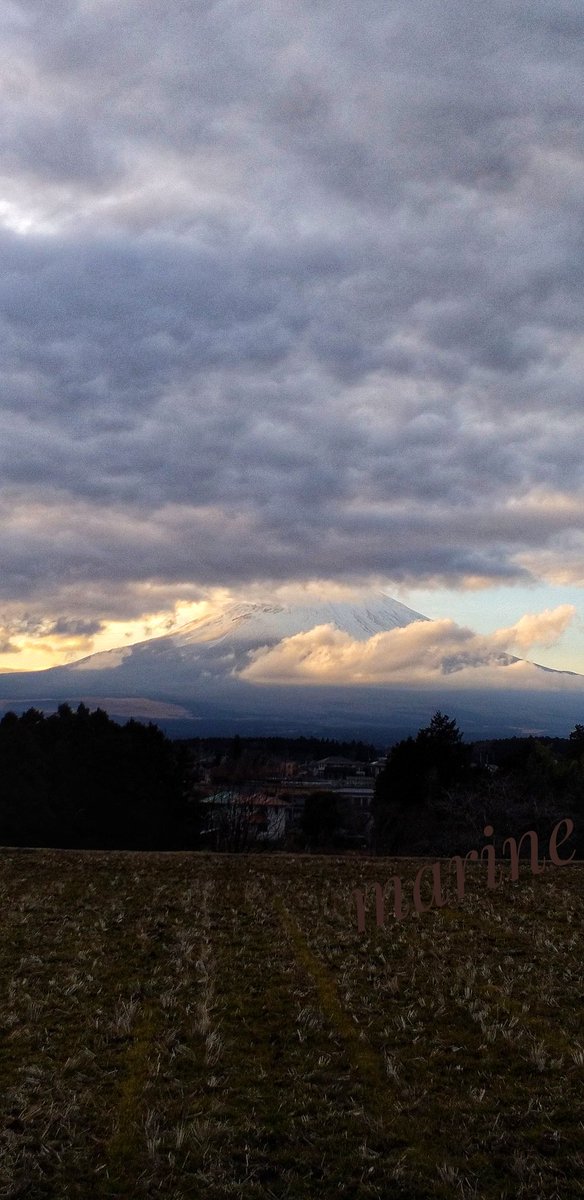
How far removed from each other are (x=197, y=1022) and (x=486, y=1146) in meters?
4.47

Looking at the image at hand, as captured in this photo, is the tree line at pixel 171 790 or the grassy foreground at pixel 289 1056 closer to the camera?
the grassy foreground at pixel 289 1056

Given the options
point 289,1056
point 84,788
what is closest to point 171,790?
point 84,788

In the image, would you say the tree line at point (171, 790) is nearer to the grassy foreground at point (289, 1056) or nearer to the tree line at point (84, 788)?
the tree line at point (84, 788)

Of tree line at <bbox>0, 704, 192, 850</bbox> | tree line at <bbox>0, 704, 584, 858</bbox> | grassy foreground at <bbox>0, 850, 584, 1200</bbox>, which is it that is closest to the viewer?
grassy foreground at <bbox>0, 850, 584, 1200</bbox>

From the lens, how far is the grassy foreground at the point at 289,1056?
6.83 meters

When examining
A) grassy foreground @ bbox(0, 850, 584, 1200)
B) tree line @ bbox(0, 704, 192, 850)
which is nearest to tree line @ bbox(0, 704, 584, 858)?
tree line @ bbox(0, 704, 192, 850)

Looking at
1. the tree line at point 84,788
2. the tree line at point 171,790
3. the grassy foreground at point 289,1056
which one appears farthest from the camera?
the tree line at point 171,790

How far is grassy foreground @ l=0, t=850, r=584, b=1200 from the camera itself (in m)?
6.83

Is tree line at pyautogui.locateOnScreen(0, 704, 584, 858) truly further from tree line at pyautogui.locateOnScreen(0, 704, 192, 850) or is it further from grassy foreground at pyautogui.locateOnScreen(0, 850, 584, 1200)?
grassy foreground at pyautogui.locateOnScreen(0, 850, 584, 1200)

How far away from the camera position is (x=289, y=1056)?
31.3 feet

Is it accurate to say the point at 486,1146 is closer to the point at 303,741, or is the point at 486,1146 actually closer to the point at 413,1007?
the point at 413,1007

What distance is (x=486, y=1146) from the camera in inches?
286

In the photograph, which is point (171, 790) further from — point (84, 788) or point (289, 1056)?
point (289, 1056)

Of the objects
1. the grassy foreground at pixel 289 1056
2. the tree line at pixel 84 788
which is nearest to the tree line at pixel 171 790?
the tree line at pixel 84 788
